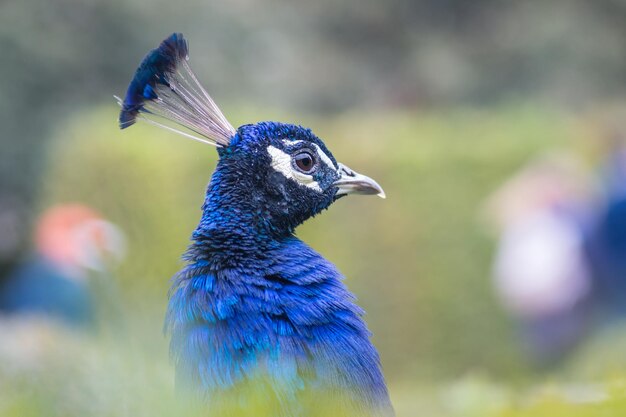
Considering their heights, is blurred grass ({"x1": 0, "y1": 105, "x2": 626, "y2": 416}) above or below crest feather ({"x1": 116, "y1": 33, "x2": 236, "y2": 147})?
above

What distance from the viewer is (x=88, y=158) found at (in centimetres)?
580

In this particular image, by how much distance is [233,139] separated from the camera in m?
2.37

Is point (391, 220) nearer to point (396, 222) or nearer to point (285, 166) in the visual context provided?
point (396, 222)

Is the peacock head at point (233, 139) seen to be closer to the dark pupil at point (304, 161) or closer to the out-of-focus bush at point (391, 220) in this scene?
the dark pupil at point (304, 161)

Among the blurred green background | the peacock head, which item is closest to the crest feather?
the peacock head

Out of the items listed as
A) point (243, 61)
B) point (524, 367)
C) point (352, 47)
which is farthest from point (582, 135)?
point (352, 47)

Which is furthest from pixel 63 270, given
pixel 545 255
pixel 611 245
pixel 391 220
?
pixel 611 245

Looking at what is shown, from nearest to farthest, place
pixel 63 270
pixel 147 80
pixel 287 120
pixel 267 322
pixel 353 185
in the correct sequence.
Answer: pixel 267 322 < pixel 147 80 < pixel 353 185 < pixel 63 270 < pixel 287 120

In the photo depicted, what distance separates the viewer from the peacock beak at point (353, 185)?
2551mm

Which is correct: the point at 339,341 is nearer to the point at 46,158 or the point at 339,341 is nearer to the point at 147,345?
the point at 147,345

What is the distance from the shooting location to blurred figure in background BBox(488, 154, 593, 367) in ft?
19.9

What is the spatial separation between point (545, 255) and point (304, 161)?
425 centimetres

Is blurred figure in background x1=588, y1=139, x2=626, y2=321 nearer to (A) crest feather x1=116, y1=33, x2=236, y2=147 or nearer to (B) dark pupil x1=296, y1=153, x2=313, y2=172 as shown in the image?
(B) dark pupil x1=296, y1=153, x2=313, y2=172

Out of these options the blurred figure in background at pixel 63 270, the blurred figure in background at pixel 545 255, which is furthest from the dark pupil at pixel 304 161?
the blurred figure in background at pixel 545 255
